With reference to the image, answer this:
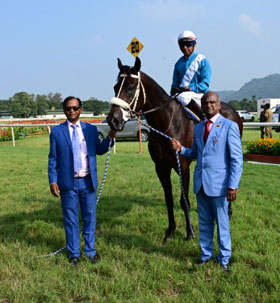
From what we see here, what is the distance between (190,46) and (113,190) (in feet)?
11.1

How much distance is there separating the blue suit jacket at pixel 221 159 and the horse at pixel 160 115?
956 mm

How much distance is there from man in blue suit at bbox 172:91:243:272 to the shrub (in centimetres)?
655

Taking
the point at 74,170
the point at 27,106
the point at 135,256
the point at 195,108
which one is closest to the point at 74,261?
the point at 135,256

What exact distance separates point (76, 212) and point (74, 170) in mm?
479

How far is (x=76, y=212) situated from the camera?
3.38 metres

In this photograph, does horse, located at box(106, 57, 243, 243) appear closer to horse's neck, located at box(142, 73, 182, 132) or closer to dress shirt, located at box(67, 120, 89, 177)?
horse's neck, located at box(142, 73, 182, 132)

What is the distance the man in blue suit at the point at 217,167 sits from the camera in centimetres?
283

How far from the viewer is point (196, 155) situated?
330cm

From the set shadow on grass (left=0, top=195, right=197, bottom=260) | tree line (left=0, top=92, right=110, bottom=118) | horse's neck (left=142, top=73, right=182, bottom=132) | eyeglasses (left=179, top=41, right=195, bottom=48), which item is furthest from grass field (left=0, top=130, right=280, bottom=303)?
tree line (left=0, top=92, right=110, bottom=118)

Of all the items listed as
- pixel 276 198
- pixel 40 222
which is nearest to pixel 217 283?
pixel 40 222

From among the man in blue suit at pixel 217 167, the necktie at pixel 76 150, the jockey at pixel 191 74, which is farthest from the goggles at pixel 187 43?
the necktie at pixel 76 150

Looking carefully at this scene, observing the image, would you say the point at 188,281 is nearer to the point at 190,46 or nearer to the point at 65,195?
the point at 65,195

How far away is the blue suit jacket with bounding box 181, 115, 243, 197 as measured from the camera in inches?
111

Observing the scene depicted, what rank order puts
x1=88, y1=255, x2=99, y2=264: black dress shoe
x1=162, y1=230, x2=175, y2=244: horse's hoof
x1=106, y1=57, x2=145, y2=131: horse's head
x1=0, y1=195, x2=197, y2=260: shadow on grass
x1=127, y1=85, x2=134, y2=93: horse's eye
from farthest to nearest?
x1=162, y1=230, x2=175, y2=244: horse's hoof, x1=0, y1=195, x2=197, y2=260: shadow on grass, x1=127, y1=85, x2=134, y2=93: horse's eye, x1=88, y1=255, x2=99, y2=264: black dress shoe, x1=106, y1=57, x2=145, y2=131: horse's head
